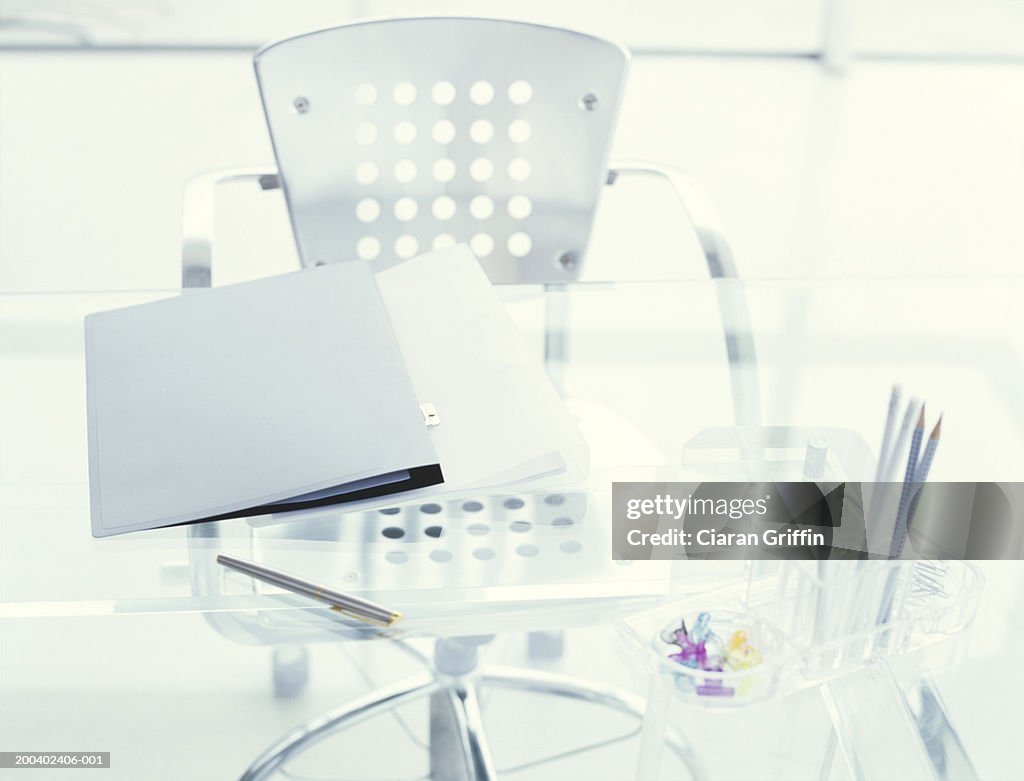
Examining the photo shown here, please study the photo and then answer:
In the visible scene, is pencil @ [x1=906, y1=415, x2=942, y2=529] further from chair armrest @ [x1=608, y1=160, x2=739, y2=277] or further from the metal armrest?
chair armrest @ [x1=608, y1=160, x2=739, y2=277]

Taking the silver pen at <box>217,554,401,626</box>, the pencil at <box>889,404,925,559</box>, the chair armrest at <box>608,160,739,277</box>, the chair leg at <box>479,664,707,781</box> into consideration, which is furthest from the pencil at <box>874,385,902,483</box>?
the chair armrest at <box>608,160,739,277</box>

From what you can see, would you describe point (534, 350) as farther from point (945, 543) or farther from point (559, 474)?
point (945, 543)

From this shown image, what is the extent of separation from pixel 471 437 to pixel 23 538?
358 millimetres

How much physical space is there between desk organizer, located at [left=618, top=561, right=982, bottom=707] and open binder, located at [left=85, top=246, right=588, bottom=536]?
0.17 m

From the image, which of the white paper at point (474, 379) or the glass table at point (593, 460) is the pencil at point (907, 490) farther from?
the white paper at point (474, 379)

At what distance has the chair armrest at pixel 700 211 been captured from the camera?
138cm

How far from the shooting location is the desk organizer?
2.59 ft

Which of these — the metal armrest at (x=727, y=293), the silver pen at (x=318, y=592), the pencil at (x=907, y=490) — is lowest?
the silver pen at (x=318, y=592)

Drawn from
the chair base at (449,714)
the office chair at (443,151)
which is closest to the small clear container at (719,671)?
the chair base at (449,714)


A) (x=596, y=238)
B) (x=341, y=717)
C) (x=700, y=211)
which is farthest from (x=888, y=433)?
(x=596, y=238)

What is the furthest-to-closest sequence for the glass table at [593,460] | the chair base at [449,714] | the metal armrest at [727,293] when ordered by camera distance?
1. the chair base at [449,714]
2. the metal armrest at [727,293]
3. the glass table at [593,460]

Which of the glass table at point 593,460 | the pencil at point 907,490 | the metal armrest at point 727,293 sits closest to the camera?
the pencil at point 907,490

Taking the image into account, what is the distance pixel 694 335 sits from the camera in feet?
3.87

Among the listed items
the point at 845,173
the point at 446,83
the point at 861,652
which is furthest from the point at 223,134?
the point at 861,652
